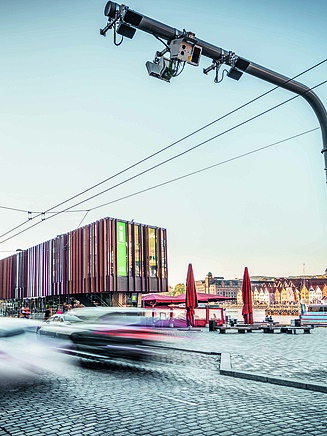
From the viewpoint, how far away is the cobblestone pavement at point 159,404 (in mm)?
5352

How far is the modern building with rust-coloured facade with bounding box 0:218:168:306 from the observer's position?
135ft

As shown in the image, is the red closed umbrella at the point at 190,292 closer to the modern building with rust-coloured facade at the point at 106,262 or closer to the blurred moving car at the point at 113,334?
the blurred moving car at the point at 113,334

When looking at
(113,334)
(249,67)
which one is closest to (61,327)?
(113,334)

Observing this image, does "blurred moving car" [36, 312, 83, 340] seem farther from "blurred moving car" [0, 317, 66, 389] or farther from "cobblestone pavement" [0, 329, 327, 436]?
"cobblestone pavement" [0, 329, 327, 436]

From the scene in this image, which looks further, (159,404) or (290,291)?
(290,291)

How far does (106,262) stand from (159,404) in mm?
34572

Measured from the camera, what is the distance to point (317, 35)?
351 inches

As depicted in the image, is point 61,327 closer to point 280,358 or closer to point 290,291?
point 280,358

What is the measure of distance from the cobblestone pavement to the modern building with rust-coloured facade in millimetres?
30536

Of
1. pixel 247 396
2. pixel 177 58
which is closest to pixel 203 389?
pixel 247 396

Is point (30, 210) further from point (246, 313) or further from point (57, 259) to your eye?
point (57, 259)

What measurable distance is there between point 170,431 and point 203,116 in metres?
9.56

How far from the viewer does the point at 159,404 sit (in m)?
6.66

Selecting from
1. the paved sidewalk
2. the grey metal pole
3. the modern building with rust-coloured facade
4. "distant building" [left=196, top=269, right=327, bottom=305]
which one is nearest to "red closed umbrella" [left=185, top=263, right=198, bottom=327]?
the paved sidewalk
